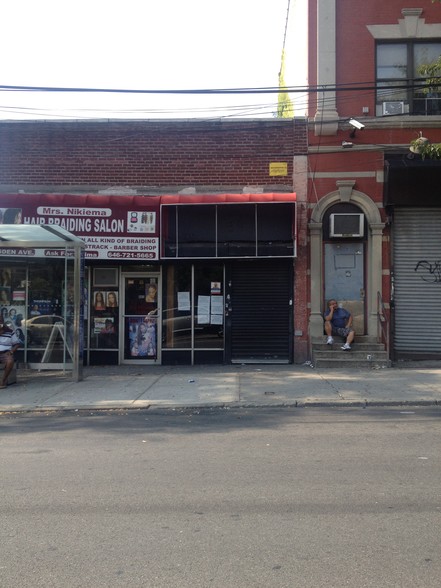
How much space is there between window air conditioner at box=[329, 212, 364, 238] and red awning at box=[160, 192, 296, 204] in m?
1.18

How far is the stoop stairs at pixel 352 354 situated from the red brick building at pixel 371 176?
0.26 meters

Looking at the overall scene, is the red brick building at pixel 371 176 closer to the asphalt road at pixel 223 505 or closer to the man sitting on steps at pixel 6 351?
the asphalt road at pixel 223 505

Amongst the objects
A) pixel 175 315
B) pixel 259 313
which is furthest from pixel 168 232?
pixel 259 313

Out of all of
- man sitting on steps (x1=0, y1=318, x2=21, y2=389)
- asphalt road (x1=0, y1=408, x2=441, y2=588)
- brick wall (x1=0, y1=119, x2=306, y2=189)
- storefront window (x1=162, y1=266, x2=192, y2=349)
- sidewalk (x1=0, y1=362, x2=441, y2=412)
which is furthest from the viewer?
storefront window (x1=162, y1=266, x2=192, y2=349)

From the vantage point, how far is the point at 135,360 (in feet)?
48.5

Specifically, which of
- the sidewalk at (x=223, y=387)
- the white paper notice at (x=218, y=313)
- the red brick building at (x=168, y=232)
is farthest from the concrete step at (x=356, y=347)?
the white paper notice at (x=218, y=313)

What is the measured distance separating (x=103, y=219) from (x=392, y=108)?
293 inches

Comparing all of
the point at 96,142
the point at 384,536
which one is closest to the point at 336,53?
the point at 96,142

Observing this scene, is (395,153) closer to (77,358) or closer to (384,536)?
(77,358)

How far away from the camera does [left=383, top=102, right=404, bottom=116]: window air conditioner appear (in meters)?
14.4

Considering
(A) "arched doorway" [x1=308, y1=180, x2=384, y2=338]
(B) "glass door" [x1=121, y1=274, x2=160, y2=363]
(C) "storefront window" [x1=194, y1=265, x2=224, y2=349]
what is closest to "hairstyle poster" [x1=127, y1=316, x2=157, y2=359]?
(B) "glass door" [x1=121, y1=274, x2=160, y2=363]

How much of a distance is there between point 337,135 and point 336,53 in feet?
6.62

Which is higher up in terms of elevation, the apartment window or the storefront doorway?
the apartment window

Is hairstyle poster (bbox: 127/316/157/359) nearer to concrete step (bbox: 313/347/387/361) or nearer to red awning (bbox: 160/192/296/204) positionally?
red awning (bbox: 160/192/296/204)
